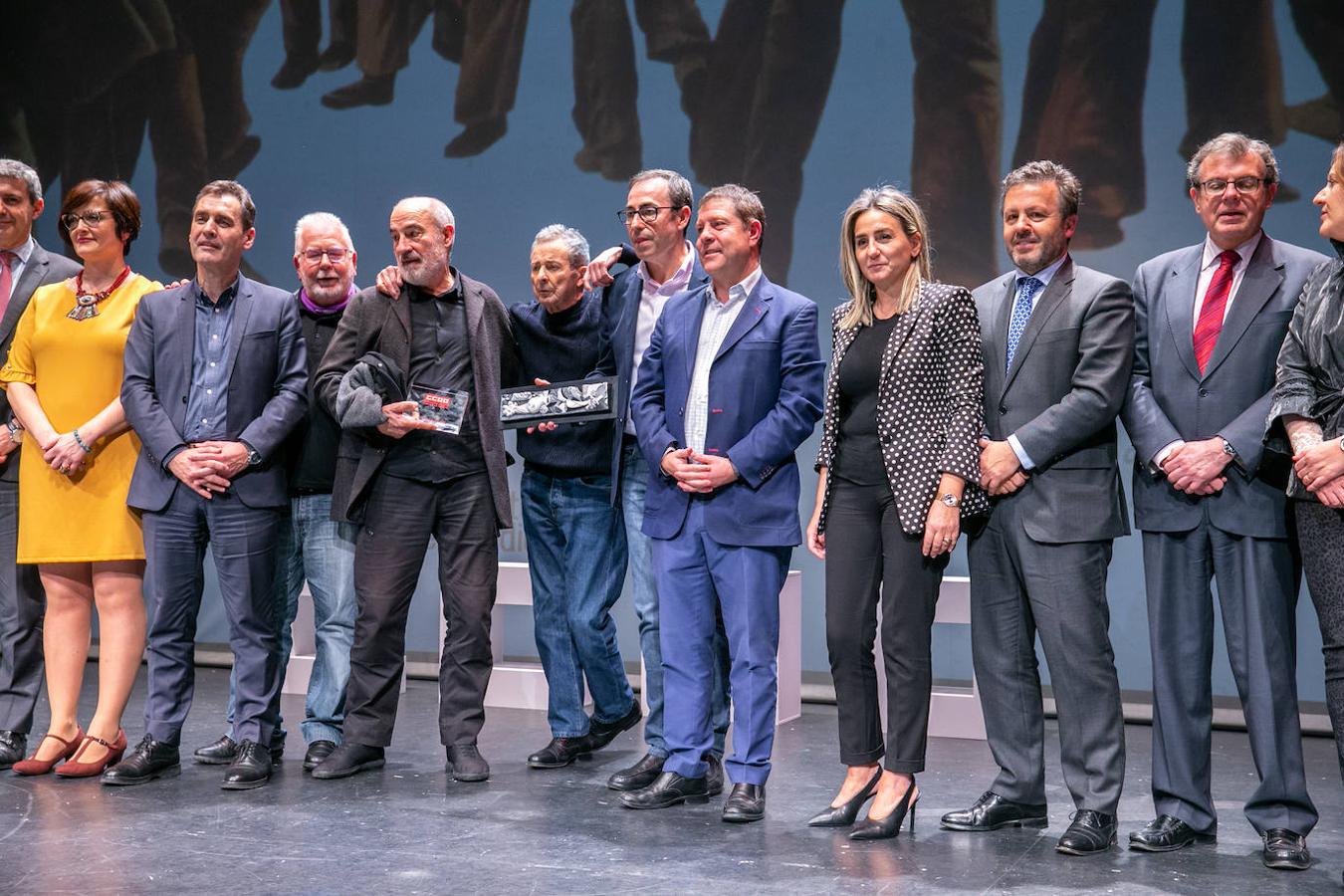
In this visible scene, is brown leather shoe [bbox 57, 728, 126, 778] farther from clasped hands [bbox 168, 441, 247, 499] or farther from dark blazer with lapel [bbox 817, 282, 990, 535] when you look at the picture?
dark blazer with lapel [bbox 817, 282, 990, 535]

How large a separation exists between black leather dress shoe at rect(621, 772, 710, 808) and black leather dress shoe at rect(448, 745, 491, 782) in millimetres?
569

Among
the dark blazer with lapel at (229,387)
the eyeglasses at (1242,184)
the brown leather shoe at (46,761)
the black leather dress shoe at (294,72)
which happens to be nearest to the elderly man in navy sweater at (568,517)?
the dark blazer with lapel at (229,387)

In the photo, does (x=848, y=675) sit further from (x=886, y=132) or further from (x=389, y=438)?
(x=886, y=132)

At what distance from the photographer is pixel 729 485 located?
3.90 meters

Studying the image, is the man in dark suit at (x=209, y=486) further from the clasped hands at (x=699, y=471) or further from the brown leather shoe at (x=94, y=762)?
the clasped hands at (x=699, y=471)

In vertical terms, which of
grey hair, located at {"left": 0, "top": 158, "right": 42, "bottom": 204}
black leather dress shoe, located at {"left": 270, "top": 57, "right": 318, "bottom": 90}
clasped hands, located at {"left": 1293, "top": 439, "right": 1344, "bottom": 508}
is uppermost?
black leather dress shoe, located at {"left": 270, "top": 57, "right": 318, "bottom": 90}

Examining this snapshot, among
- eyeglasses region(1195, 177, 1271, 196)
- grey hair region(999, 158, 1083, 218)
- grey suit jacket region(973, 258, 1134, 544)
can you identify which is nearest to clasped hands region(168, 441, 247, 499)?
grey suit jacket region(973, 258, 1134, 544)

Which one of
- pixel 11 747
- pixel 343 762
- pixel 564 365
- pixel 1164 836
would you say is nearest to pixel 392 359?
pixel 564 365

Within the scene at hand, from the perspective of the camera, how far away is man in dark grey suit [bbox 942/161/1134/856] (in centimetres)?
356

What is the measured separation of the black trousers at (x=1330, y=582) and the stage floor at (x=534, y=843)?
44 cm

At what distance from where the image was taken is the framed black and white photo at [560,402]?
14.2 feet

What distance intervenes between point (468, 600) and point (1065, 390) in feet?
6.39

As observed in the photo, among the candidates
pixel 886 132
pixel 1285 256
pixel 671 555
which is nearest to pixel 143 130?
pixel 886 132

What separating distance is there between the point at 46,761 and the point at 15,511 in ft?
2.85
